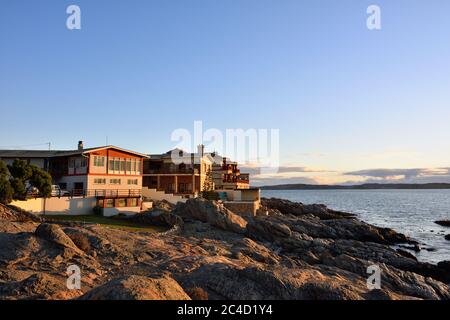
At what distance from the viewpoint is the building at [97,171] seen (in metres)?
46.2

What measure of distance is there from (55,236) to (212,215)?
24316 millimetres

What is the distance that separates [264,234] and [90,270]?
83.6 ft

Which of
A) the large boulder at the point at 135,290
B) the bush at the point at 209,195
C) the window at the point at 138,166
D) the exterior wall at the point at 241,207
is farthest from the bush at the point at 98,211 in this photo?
the large boulder at the point at 135,290

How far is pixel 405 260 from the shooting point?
115ft

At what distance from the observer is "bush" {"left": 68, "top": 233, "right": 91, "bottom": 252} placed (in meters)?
20.8

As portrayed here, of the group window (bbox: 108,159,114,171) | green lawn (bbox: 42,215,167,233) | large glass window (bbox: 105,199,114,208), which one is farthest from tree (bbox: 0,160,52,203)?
window (bbox: 108,159,114,171)

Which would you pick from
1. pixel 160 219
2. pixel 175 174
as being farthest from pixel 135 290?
pixel 175 174

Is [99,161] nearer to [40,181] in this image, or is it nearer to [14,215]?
[40,181]

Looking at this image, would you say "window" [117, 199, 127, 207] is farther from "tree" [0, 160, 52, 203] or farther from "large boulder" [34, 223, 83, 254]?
"large boulder" [34, 223, 83, 254]

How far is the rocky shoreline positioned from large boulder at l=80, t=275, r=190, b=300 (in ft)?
0.09

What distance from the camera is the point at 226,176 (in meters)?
85.8

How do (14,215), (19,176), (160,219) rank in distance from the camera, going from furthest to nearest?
(160,219)
(19,176)
(14,215)

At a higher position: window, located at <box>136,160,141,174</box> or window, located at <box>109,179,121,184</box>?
window, located at <box>136,160,141,174</box>
